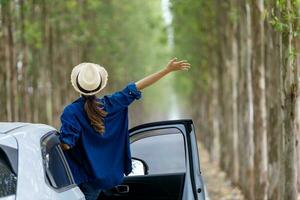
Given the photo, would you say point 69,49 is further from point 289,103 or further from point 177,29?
point 289,103

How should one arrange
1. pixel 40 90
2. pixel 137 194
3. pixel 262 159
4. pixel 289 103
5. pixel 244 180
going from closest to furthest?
pixel 137 194, pixel 289 103, pixel 262 159, pixel 244 180, pixel 40 90

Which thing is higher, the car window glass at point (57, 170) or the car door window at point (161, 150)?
the car window glass at point (57, 170)

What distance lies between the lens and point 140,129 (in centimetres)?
710

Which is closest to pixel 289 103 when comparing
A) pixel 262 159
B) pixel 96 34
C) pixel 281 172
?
pixel 281 172

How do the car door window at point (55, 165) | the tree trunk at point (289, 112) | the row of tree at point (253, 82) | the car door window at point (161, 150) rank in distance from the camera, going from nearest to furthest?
1. the car door window at point (55, 165)
2. the car door window at point (161, 150)
3. the tree trunk at point (289, 112)
4. the row of tree at point (253, 82)

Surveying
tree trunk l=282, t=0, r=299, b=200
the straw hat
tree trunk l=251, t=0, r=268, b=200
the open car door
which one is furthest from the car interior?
tree trunk l=251, t=0, r=268, b=200

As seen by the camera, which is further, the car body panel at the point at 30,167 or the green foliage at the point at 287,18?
the green foliage at the point at 287,18

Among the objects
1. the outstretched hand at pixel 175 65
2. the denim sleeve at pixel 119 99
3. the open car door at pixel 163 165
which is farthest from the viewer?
the open car door at pixel 163 165

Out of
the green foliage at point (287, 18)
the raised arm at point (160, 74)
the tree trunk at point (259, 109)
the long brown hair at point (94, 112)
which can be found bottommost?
the tree trunk at point (259, 109)

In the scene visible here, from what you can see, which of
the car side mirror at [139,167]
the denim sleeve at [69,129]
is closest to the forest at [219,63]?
the car side mirror at [139,167]

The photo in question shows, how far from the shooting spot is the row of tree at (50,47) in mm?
19234

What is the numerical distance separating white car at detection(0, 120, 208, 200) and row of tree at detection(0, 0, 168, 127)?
8.23 meters

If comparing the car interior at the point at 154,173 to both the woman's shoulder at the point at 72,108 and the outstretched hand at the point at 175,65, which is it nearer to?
the outstretched hand at the point at 175,65

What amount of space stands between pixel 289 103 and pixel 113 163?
331 centimetres
